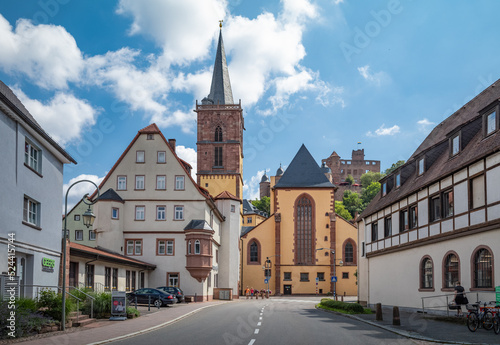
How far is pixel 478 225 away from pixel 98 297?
52.0ft

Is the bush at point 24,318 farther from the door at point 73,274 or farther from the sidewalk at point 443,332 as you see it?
the door at point 73,274

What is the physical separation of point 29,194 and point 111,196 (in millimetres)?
27517

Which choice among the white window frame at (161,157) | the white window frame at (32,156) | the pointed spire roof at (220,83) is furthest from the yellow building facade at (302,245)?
the white window frame at (32,156)

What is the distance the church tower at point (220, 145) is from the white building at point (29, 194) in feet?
214

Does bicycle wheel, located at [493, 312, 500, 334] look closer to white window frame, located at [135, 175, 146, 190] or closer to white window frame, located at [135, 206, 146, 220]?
white window frame, located at [135, 206, 146, 220]

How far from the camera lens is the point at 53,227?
25.5 meters

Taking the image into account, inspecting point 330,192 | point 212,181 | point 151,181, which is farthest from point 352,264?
point 151,181

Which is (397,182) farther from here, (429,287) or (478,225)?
(478,225)

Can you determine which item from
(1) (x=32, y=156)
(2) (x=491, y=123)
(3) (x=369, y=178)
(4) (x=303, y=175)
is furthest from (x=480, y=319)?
(3) (x=369, y=178)

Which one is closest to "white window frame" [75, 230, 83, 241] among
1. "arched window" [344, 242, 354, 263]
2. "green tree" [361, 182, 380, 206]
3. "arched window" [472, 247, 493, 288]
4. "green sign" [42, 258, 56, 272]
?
"green sign" [42, 258, 56, 272]

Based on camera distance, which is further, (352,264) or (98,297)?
(352,264)

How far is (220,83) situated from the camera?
3905 inches

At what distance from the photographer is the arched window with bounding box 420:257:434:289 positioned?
28.1 metres

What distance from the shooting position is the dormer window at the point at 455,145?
26.2m
